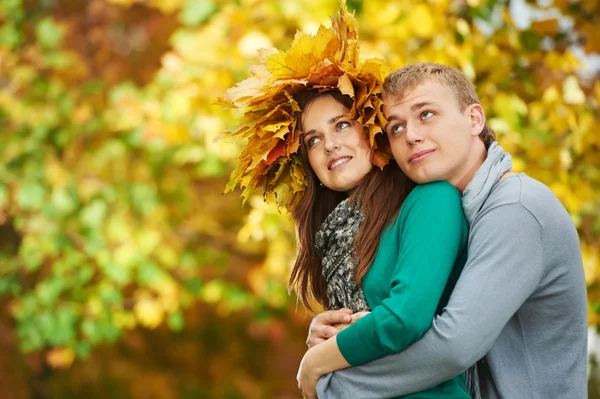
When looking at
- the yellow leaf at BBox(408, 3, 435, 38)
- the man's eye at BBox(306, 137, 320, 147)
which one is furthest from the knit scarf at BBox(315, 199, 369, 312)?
the yellow leaf at BBox(408, 3, 435, 38)

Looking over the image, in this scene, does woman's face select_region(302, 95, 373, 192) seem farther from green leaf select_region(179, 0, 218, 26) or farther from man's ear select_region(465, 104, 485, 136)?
green leaf select_region(179, 0, 218, 26)

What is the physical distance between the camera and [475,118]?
2.37 m

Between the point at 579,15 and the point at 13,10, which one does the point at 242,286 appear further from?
the point at 579,15

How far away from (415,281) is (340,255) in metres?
0.39

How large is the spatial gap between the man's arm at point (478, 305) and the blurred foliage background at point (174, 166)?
1.90m

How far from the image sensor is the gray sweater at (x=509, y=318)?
2.00 metres

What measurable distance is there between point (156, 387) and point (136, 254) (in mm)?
2525

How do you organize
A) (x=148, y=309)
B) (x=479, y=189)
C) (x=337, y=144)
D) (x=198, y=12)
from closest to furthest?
(x=479, y=189) → (x=337, y=144) → (x=198, y=12) → (x=148, y=309)

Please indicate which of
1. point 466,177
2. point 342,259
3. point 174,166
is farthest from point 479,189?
point 174,166

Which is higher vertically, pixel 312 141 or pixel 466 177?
pixel 312 141

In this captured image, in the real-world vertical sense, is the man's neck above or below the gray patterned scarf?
above

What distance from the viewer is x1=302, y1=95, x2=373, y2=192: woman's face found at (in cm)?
247

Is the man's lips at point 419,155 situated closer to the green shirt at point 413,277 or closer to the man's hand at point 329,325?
the green shirt at point 413,277

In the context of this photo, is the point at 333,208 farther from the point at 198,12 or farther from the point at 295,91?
the point at 198,12
